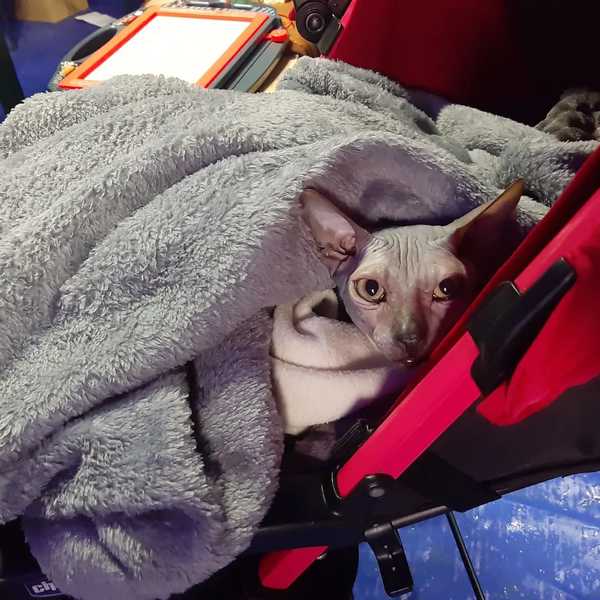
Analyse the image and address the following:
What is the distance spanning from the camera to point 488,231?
604 millimetres

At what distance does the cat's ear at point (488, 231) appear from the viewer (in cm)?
55

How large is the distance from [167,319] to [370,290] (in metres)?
0.20

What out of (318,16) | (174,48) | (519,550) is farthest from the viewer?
(174,48)

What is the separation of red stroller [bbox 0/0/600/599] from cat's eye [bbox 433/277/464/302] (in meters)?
0.12

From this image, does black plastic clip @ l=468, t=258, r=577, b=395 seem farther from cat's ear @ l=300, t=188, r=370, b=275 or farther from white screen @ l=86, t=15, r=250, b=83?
white screen @ l=86, t=15, r=250, b=83

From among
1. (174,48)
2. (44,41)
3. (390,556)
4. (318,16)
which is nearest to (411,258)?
(390,556)

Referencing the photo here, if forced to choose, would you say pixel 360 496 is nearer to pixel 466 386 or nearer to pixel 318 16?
pixel 466 386

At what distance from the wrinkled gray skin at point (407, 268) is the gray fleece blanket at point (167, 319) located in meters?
0.03

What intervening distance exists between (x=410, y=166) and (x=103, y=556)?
451 mm

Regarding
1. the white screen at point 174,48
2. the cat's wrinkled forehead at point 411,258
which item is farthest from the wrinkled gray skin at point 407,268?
the white screen at point 174,48

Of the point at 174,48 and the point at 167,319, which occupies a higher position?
the point at 174,48

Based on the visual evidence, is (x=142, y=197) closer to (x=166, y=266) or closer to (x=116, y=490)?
(x=166, y=266)

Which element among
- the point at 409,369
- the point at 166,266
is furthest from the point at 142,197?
the point at 409,369

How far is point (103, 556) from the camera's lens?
0.56m
